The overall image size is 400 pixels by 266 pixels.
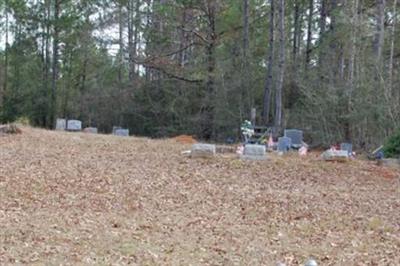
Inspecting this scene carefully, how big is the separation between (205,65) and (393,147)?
8839mm

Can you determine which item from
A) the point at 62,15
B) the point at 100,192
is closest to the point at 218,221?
the point at 100,192

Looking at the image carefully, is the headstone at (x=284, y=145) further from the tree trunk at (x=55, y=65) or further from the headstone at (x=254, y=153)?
the tree trunk at (x=55, y=65)

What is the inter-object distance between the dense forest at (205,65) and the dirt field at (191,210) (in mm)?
3620

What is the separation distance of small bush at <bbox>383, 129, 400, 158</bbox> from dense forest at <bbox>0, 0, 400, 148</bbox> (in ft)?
4.71

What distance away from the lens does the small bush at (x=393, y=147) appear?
10.8 metres

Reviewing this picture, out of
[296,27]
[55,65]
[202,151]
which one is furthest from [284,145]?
[55,65]

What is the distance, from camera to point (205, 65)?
18.7m

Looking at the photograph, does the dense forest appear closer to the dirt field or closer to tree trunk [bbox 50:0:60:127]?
tree trunk [bbox 50:0:60:127]

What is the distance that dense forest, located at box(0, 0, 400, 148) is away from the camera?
13.9 metres

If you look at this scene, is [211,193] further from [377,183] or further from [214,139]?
[214,139]

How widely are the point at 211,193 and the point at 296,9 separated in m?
14.4

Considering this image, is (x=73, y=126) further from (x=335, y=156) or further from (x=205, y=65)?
(x=335, y=156)

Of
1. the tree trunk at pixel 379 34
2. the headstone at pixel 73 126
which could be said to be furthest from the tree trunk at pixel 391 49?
the headstone at pixel 73 126

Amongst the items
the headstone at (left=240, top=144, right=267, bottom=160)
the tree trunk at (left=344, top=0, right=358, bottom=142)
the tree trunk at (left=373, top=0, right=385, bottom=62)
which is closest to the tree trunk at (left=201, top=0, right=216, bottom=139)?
the tree trunk at (left=344, top=0, right=358, bottom=142)
